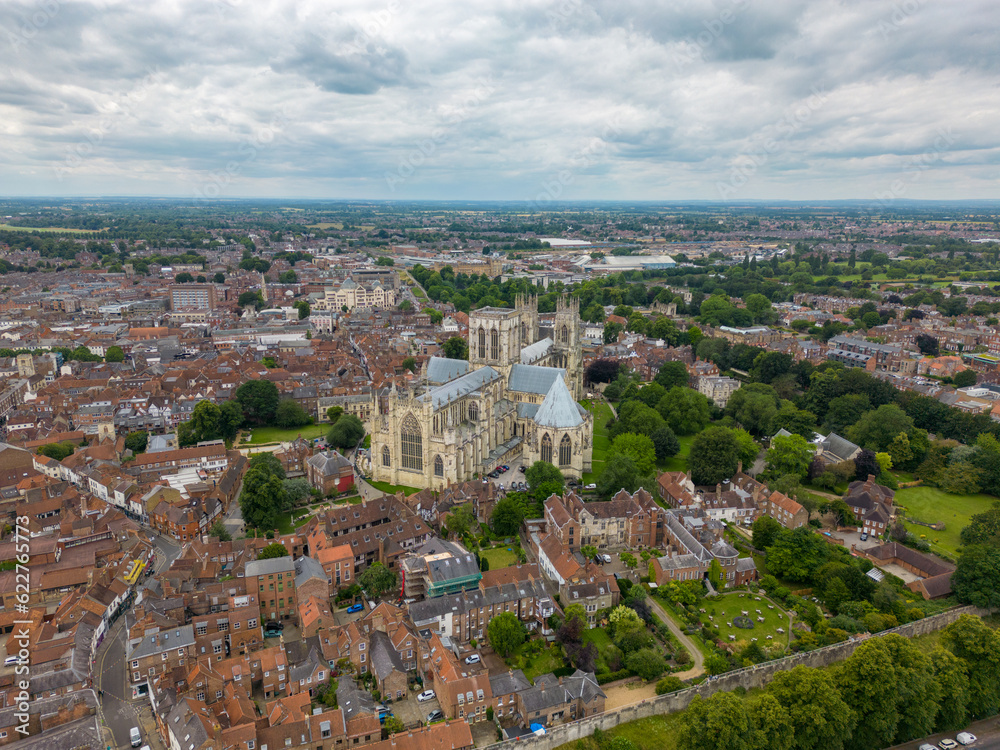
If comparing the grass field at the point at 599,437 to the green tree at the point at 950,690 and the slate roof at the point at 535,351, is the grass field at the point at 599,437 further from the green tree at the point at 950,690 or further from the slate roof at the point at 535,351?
the green tree at the point at 950,690

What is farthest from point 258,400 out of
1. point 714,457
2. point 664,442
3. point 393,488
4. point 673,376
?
point 673,376

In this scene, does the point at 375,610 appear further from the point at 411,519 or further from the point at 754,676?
the point at 754,676

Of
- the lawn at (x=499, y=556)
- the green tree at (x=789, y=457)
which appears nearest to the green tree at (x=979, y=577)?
the green tree at (x=789, y=457)

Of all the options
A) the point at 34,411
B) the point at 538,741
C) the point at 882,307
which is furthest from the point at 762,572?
the point at 882,307

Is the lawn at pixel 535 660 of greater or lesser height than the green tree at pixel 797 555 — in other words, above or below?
below

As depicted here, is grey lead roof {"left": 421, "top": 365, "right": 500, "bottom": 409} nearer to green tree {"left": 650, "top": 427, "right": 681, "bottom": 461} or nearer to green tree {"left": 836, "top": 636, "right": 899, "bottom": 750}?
green tree {"left": 650, "top": 427, "right": 681, "bottom": 461}

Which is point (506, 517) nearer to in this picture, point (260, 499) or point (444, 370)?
point (260, 499)
